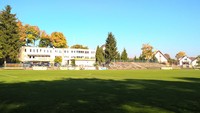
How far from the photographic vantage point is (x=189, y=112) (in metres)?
7.10

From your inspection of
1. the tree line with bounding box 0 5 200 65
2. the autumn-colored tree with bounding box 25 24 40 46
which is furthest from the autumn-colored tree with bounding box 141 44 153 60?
the autumn-colored tree with bounding box 25 24 40 46

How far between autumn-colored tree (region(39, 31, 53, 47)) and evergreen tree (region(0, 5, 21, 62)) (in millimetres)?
28694

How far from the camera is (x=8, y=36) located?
63.0 meters

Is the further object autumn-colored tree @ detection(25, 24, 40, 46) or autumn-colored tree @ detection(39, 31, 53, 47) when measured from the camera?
autumn-colored tree @ detection(39, 31, 53, 47)

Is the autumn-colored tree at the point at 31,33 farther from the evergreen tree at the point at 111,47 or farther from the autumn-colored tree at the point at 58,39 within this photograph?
the evergreen tree at the point at 111,47

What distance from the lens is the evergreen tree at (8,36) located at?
204 feet

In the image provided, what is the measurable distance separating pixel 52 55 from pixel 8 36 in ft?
108

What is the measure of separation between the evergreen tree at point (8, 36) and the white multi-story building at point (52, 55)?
2323 cm

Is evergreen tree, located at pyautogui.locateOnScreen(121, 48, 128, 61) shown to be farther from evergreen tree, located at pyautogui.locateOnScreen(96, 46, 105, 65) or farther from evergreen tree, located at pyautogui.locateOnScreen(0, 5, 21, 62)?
evergreen tree, located at pyautogui.locateOnScreen(0, 5, 21, 62)

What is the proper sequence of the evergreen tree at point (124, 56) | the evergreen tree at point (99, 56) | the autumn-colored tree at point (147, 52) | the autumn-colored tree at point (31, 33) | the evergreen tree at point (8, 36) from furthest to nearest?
the autumn-colored tree at point (147, 52)
the evergreen tree at point (124, 56)
the evergreen tree at point (99, 56)
the autumn-colored tree at point (31, 33)
the evergreen tree at point (8, 36)

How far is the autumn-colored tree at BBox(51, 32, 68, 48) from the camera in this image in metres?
95.6

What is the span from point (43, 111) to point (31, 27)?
84112 millimetres

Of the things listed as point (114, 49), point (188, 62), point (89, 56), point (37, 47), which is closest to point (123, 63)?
point (114, 49)

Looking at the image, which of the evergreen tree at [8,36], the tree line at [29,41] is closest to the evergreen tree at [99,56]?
the tree line at [29,41]
